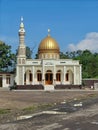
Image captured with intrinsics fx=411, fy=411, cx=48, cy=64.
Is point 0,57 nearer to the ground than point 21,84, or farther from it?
farther from it

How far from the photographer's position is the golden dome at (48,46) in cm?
7738

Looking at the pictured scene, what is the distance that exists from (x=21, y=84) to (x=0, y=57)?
14915mm

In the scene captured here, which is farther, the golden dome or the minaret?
the golden dome

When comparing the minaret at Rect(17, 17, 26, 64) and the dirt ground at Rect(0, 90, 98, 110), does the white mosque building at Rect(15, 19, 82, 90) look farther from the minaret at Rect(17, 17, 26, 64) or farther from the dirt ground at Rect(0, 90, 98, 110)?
the dirt ground at Rect(0, 90, 98, 110)

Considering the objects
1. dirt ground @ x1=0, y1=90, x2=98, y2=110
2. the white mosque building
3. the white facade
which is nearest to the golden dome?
the white mosque building

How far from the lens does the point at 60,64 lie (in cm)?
7338

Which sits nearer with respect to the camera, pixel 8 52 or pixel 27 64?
pixel 27 64

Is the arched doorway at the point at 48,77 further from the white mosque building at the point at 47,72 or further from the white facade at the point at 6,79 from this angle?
the white facade at the point at 6,79

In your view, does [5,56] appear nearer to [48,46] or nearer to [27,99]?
[48,46]

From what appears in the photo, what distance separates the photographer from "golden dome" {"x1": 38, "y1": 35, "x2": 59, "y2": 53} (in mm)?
77375

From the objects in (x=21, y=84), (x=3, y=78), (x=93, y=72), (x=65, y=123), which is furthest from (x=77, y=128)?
(x=93, y=72)

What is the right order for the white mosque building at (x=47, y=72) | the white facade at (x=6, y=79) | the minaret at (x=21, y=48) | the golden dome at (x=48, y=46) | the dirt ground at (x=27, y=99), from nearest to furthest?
the dirt ground at (x=27, y=99) → the white mosque building at (x=47, y=72) → the minaret at (x=21, y=48) → the white facade at (x=6, y=79) → the golden dome at (x=48, y=46)

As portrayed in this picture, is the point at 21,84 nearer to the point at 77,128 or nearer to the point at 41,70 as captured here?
the point at 41,70

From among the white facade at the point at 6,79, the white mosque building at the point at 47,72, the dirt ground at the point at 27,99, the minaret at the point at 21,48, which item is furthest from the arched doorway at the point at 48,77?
the dirt ground at the point at 27,99
